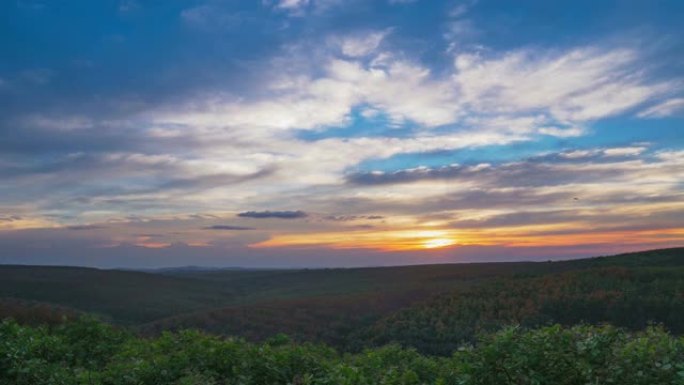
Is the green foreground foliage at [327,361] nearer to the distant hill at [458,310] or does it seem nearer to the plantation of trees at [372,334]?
the plantation of trees at [372,334]

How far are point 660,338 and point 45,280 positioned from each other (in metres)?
98.6

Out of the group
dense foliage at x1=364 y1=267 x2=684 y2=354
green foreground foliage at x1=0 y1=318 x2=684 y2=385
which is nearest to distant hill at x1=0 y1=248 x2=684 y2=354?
dense foliage at x1=364 y1=267 x2=684 y2=354

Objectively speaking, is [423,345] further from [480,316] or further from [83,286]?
[83,286]

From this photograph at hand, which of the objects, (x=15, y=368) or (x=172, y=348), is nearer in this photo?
(x=15, y=368)

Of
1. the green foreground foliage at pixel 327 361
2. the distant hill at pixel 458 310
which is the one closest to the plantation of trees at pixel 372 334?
the green foreground foliage at pixel 327 361

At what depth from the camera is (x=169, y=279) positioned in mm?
113500

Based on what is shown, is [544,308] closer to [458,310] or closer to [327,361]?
[458,310]

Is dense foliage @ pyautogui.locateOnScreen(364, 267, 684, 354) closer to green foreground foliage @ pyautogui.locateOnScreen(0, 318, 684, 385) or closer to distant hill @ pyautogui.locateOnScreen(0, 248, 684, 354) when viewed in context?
distant hill @ pyautogui.locateOnScreen(0, 248, 684, 354)

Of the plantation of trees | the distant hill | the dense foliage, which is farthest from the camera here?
the distant hill

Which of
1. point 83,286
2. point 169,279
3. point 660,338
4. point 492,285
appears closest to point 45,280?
point 83,286

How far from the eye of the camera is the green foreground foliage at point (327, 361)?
8711 mm

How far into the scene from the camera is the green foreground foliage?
8.71 m

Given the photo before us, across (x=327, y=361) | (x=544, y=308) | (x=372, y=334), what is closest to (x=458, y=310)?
(x=544, y=308)

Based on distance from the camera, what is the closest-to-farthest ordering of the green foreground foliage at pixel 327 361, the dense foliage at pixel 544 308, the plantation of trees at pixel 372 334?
the green foreground foliage at pixel 327 361 < the plantation of trees at pixel 372 334 < the dense foliage at pixel 544 308
